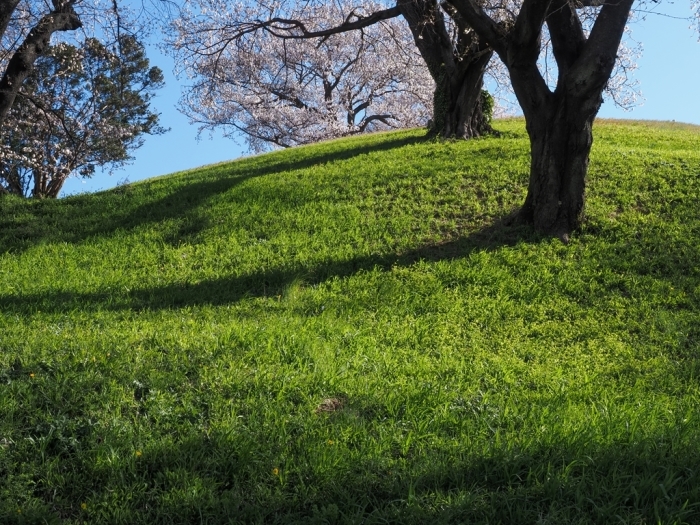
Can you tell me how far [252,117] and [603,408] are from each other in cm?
2889

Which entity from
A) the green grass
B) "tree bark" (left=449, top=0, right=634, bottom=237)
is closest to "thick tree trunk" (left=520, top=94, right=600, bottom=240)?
"tree bark" (left=449, top=0, right=634, bottom=237)

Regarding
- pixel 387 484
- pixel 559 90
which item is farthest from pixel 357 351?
pixel 559 90

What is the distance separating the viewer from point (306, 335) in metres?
6.08

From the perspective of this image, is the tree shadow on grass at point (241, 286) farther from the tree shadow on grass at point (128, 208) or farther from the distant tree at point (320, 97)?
the distant tree at point (320, 97)

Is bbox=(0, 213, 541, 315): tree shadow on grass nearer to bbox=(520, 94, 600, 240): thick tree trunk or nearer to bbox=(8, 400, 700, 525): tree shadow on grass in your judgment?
bbox=(520, 94, 600, 240): thick tree trunk

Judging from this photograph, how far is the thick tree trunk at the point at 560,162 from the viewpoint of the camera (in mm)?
9180

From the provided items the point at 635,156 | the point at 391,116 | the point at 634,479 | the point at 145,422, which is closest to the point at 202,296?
the point at 145,422

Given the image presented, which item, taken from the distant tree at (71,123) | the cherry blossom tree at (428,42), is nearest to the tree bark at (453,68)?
Answer: the cherry blossom tree at (428,42)

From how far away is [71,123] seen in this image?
22.5 meters

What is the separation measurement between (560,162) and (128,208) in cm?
796

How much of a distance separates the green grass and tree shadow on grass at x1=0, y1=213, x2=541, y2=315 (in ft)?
0.15

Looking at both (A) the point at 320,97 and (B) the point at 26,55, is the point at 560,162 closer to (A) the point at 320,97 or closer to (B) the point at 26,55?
(B) the point at 26,55

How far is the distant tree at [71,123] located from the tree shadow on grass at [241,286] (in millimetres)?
15352

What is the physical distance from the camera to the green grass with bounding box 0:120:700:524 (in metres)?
3.59
